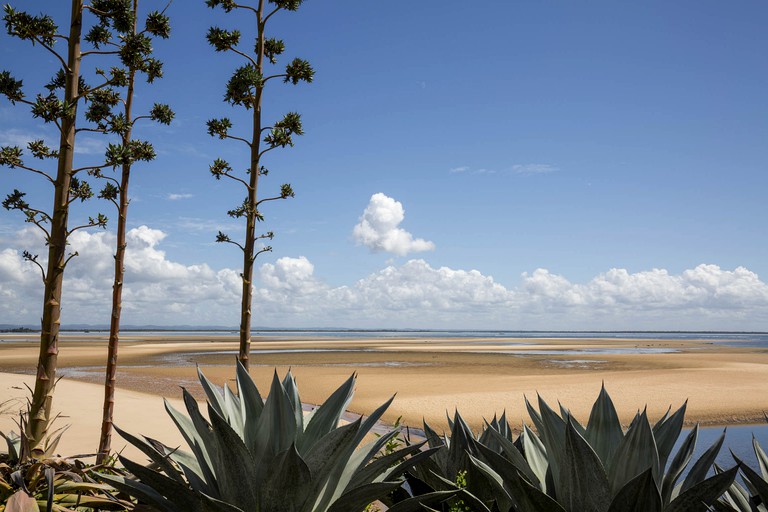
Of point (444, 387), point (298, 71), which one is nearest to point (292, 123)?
point (298, 71)

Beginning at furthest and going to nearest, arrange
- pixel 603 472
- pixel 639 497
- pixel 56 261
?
1. pixel 56 261
2. pixel 603 472
3. pixel 639 497

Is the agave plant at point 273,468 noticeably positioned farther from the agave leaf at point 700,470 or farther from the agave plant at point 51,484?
the agave leaf at point 700,470

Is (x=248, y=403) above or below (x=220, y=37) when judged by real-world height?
below

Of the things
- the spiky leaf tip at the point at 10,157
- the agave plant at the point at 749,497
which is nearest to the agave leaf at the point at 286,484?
the agave plant at the point at 749,497

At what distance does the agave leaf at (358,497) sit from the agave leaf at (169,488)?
0.46m

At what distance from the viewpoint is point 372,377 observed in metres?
27.7

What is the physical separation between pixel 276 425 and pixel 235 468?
0.20m

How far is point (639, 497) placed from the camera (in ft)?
5.41

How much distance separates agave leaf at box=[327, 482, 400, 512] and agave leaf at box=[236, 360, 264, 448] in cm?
42

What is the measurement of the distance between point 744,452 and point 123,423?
44.6 feet

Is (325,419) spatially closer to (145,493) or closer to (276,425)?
(276,425)

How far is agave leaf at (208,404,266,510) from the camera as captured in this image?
5.93 feet

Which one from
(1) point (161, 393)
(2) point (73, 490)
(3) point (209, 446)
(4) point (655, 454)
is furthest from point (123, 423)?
(4) point (655, 454)

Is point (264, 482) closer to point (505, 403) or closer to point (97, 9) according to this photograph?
point (97, 9)
